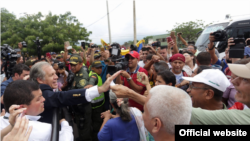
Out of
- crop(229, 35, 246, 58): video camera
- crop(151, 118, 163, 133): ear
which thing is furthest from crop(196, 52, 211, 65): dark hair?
crop(151, 118, 163, 133): ear

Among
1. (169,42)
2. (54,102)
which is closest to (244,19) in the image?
(169,42)

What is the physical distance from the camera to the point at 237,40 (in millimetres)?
2883

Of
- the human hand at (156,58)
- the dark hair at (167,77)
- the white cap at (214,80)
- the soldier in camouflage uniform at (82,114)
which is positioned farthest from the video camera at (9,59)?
the white cap at (214,80)

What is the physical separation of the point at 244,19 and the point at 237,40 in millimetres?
6044

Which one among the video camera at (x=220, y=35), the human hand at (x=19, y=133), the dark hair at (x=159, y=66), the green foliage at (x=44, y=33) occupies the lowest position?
the human hand at (x=19, y=133)

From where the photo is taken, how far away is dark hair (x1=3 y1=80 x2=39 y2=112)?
1412 millimetres

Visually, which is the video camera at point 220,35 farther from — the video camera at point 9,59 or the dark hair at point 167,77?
the video camera at point 9,59

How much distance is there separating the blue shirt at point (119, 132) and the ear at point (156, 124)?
78 centimetres

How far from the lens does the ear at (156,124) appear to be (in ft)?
3.60

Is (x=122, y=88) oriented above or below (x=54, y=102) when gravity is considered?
above

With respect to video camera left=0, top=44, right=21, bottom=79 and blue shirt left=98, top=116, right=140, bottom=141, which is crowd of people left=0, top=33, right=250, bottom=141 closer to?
blue shirt left=98, top=116, right=140, bottom=141

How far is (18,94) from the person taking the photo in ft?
4.66

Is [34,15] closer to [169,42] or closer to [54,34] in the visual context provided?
[54,34]

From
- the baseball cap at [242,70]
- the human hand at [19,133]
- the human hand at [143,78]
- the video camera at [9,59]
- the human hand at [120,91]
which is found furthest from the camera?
the video camera at [9,59]
